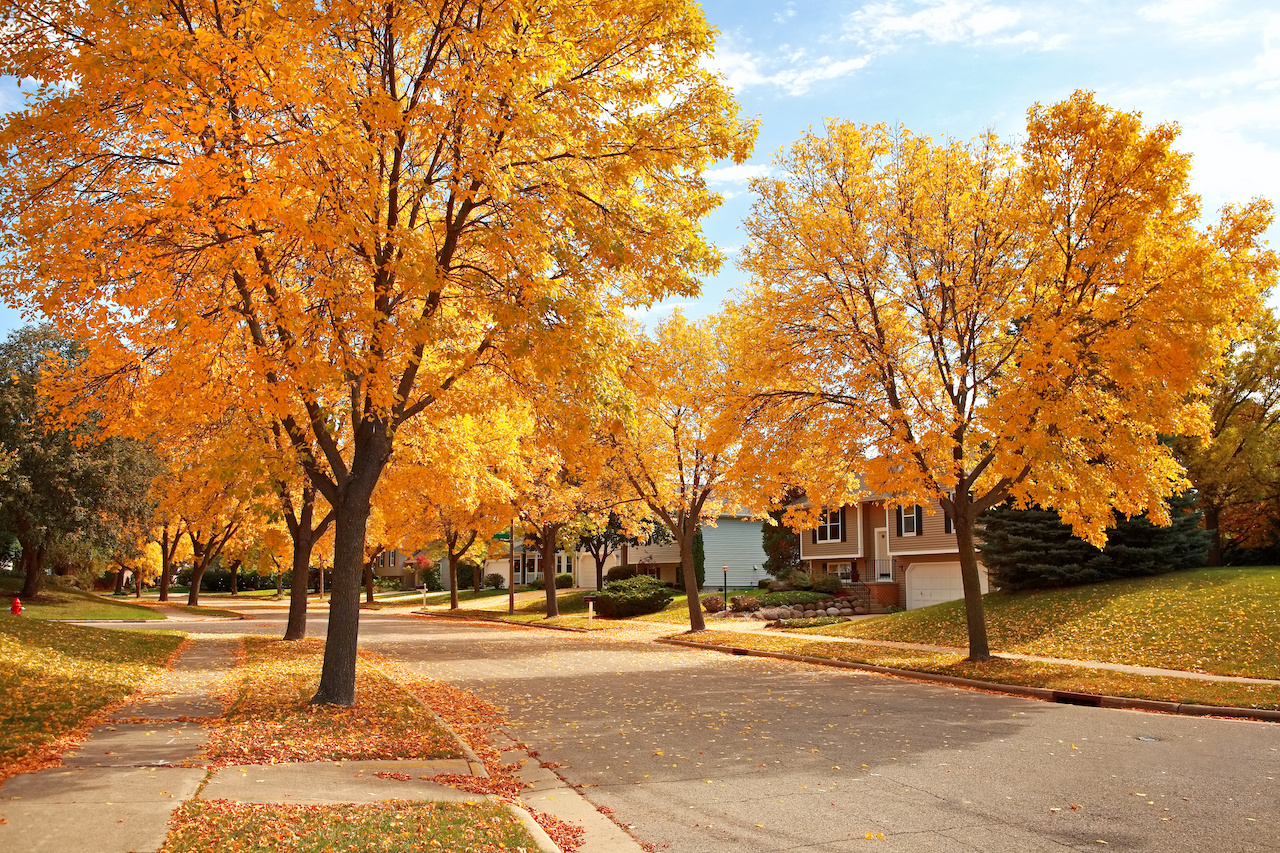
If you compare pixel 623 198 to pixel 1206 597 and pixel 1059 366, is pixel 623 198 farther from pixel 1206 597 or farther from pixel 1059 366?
pixel 1206 597

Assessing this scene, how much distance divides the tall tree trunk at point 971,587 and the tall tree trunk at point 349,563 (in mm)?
12033

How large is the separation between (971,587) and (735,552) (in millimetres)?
35676

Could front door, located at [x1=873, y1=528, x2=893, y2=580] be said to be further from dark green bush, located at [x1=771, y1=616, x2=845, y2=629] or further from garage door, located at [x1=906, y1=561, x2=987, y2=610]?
dark green bush, located at [x1=771, y1=616, x2=845, y2=629]

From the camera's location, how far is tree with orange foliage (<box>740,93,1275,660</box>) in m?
14.3

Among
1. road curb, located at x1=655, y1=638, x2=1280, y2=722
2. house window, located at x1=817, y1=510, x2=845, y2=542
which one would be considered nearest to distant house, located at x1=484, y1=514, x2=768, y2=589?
house window, located at x1=817, y1=510, x2=845, y2=542

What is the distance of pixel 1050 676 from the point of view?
51.6ft

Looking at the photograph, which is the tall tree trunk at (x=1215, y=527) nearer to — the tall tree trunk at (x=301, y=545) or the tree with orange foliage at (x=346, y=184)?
the tree with orange foliage at (x=346, y=184)

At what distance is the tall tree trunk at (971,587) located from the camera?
1800cm

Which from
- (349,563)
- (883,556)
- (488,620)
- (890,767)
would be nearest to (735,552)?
(883,556)

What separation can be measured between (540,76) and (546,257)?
7.05ft

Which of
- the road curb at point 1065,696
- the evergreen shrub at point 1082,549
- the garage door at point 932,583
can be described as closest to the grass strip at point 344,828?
the road curb at point 1065,696

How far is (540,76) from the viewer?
1036 centimetres

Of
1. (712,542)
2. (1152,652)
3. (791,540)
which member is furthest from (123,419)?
(712,542)

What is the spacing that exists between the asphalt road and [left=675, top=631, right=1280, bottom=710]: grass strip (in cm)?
131
